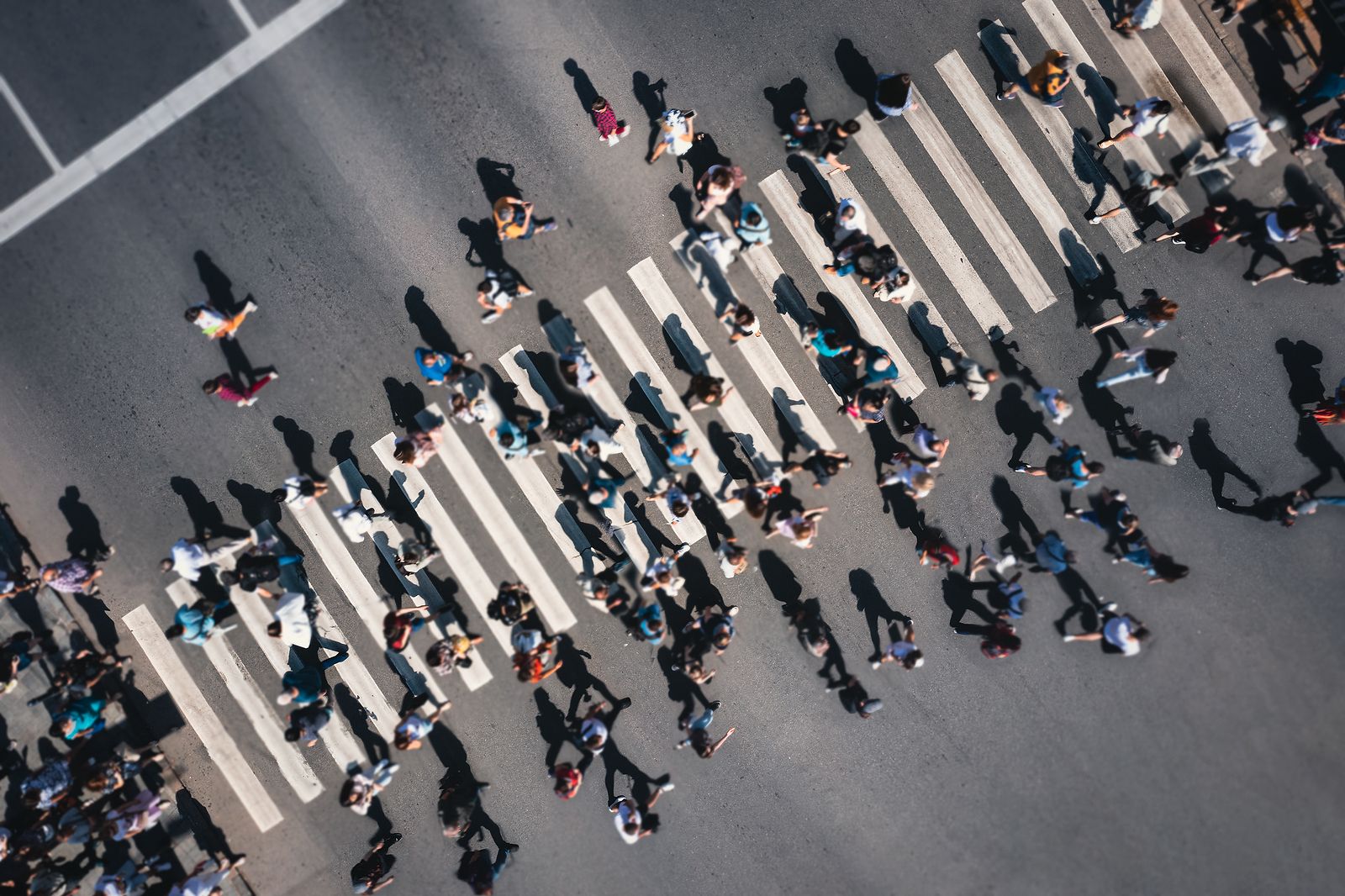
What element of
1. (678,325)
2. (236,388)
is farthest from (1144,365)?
(236,388)

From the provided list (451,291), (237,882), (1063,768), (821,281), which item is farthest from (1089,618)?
(237,882)

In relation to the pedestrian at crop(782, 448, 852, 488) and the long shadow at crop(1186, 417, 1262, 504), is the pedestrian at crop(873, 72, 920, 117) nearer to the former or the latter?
the pedestrian at crop(782, 448, 852, 488)

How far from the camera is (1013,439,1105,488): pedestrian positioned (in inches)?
424

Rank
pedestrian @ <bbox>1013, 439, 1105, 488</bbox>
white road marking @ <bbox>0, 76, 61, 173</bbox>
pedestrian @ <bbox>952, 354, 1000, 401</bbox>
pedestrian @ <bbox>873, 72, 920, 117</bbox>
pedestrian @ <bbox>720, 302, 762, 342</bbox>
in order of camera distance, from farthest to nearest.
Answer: white road marking @ <bbox>0, 76, 61, 173</bbox>
pedestrian @ <bbox>952, 354, 1000, 401</bbox>
pedestrian @ <bbox>1013, 439, 1105, 488</bbox>
pedestrian @ <bbox>720, 302, 762, 342</bbox>
pedestrian @ <bbox>873, 72, 920, 117</bbox>

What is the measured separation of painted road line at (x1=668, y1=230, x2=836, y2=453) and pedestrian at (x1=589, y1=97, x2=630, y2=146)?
210 cm

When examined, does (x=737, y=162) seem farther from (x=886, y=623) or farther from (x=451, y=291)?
(x=886, y=623)

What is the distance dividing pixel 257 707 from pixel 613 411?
8.69 meters

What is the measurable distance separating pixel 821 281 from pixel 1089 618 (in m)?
8.11

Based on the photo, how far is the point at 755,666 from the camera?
11.5m

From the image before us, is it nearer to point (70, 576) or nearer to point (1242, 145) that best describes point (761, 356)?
point (1242, 145)

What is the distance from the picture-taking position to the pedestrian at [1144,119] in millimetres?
10477

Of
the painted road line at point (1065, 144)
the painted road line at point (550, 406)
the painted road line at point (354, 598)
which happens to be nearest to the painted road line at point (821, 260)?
the painted road line at point (1065, 144)

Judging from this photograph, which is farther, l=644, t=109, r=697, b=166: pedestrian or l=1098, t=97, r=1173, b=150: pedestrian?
l=644, t=109, r=697, b=166: pedestrian

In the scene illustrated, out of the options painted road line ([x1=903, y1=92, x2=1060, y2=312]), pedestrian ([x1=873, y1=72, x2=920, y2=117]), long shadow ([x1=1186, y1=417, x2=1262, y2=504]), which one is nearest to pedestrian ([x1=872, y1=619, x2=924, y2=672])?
long shadow ([x1=1186, y1=417, x2=1262, y2=504])
